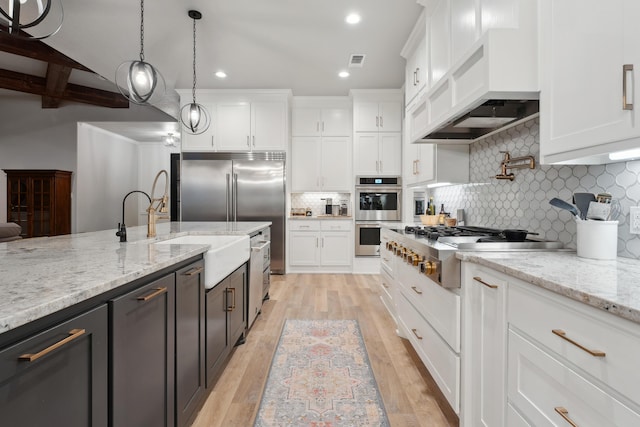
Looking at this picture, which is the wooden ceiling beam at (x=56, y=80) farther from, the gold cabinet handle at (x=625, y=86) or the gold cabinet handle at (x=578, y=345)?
the gold cabinet handle at (x=578, y=345)

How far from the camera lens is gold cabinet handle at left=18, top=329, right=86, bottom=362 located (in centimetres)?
68

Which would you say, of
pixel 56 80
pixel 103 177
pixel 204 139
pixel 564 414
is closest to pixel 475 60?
pixel 564 414

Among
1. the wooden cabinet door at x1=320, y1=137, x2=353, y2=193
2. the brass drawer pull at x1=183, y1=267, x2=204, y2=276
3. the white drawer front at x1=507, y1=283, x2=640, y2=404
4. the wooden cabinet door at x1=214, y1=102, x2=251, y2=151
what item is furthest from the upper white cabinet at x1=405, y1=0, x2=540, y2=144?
the wooden cabinet door at x1=214, y1=102, x2=251, y2=151

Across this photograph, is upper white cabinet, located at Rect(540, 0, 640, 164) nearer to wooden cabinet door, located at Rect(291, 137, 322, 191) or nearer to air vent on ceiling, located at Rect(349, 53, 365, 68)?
air vent on ceiling, located at Rect(349, 53, 365, 68)

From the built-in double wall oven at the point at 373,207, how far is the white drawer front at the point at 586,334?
4007 mm

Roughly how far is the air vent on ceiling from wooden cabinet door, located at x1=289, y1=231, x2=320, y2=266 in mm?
2545

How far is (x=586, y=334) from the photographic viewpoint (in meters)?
0.82

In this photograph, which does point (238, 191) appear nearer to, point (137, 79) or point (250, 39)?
point (250, 39)

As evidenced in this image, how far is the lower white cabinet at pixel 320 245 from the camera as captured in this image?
519cm

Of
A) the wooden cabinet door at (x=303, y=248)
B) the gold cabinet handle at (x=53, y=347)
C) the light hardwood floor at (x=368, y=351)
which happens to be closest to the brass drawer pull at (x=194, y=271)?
the gold cabinet handle at (x=53, y=347)

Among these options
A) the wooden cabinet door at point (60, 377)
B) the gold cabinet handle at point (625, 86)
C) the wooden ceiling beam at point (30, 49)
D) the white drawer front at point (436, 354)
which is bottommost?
the white drawer front at point (436, 354)

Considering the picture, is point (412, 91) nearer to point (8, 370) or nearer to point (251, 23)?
point (251, 23)

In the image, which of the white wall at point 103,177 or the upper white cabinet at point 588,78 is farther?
the white wall at point 103,177

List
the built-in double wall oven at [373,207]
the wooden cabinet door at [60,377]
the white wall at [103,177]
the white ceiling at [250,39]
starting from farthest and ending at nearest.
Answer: the white wall at [103,177] < the built-in double wall oven at [373,207] < the white ceiling at [250,39] < the wooden cabinet door at [60,377]
